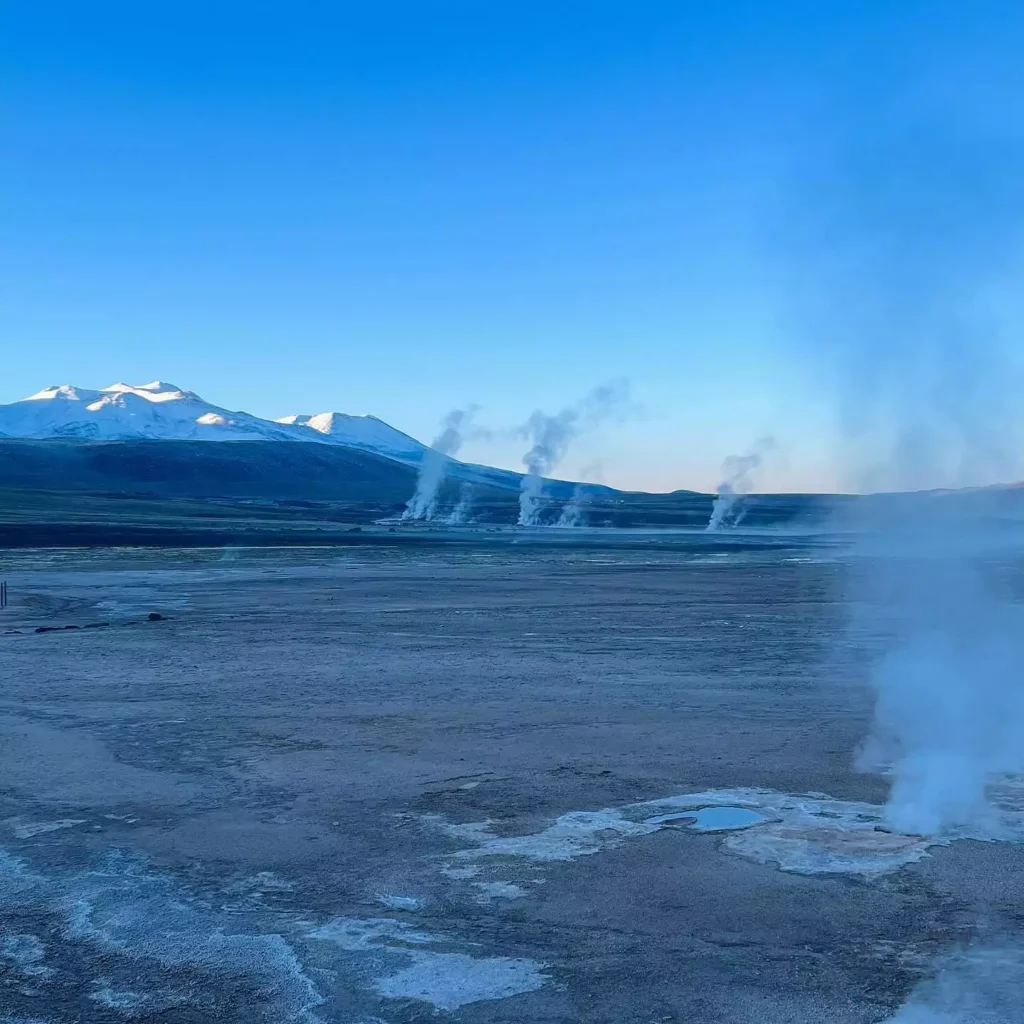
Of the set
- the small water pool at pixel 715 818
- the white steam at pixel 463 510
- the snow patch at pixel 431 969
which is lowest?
the snow patch at pixel 431 969

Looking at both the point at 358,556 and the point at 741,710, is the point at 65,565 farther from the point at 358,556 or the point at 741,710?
the point at 741,710

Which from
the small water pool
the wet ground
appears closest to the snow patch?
the wet ground

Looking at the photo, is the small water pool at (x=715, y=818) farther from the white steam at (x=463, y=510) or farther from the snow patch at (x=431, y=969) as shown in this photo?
the white steam at (x=463, y=510)

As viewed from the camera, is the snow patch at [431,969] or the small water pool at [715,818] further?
the small water pool at [715,818]

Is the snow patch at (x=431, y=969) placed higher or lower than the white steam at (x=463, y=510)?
lower

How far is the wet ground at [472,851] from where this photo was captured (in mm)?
6738

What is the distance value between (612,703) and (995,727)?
534 centimetres

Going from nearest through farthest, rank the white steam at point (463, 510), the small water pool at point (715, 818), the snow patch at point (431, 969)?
the snow patch at point (431, 969) < the small water pool at point (715, 818) < the white steam at point (463, 510)

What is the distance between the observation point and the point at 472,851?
936 centimetres

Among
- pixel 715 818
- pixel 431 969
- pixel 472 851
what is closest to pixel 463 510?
pixel 715 818

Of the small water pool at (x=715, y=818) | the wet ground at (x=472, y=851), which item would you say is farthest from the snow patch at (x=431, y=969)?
the small water pool at (x=715, y=818)

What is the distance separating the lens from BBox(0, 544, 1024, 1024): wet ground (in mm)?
6738

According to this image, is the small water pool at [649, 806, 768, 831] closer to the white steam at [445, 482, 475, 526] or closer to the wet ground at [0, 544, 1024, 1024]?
Answer: the wet ground at [0, 544, 1024, 1024]

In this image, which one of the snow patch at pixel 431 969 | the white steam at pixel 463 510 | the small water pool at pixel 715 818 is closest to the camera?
the snow patch at pixel 431 969
